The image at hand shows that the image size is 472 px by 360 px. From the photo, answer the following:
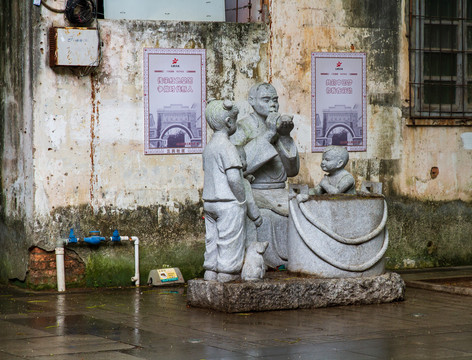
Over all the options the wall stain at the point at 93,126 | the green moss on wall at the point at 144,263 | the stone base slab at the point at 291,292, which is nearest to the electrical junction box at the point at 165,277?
the green moss on wall at the point at 144,263

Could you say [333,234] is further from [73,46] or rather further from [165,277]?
[73,46]

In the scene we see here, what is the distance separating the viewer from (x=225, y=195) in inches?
402

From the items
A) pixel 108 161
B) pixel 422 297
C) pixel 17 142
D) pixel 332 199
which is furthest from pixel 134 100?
pixel 422 297

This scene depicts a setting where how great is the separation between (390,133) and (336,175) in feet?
11.0

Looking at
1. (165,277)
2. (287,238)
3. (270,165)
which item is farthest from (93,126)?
(287,238)

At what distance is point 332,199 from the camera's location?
410 inches

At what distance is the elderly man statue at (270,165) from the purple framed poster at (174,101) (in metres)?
1.90

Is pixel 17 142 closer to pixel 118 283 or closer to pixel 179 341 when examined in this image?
pixel 118 283

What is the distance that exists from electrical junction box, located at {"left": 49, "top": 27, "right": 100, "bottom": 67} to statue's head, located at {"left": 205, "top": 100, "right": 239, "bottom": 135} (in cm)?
272

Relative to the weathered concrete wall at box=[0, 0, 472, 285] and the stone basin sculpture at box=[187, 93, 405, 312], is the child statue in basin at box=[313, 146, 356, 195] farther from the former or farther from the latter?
the weathered concrete wall at box=[0, 0, 472, 285]

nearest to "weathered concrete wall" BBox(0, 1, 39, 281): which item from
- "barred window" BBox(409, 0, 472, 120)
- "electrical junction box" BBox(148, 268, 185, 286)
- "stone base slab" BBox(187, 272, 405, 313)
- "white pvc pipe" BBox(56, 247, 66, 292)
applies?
"white pvc pipe" BBox(56, 247, 66, 292)

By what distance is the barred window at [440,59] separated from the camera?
14.3m

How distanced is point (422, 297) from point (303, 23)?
450cm

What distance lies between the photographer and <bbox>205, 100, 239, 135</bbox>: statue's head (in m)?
10.3
